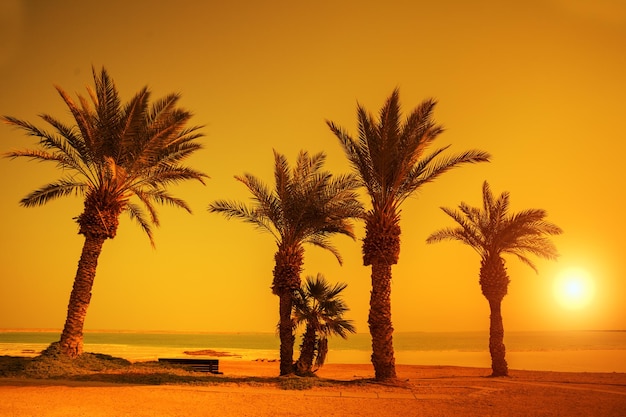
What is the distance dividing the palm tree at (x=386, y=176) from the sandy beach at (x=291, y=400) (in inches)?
96.8

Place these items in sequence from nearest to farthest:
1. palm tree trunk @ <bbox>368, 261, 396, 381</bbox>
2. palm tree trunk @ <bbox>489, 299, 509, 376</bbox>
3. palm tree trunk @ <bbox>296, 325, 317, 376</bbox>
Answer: palm tree trunk @ <bbox>368, 261, 396, 381</bbox> < palm tree trunk @ <bbox>296, 325, 317, 376</bbox> < palm tree trunk @ <bbox>489, 299, 509, 376</bbox>

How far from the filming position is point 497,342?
23312mm

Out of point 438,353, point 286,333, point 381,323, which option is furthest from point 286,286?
point 438,353

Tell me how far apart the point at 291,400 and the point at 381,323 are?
236 inches

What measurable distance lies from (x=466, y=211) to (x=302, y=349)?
11.3 meters

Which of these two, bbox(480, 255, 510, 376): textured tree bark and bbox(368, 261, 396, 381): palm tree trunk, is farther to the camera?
bbox(480, 255, 510, 376): textured tree bark

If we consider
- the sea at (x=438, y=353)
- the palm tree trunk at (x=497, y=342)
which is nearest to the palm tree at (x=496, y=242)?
the palm tree trunk at (x=497, y=342)

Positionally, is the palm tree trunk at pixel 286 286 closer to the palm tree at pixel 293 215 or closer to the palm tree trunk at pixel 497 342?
the palm tree at pixel 293 215

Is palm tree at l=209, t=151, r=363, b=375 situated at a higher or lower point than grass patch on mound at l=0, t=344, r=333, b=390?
higher

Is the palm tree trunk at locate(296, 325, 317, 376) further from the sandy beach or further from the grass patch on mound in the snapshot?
the sandy beach

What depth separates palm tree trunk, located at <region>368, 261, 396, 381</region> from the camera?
17.1 meters

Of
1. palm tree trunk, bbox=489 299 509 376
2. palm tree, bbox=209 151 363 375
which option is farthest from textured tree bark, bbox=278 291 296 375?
palm tree trunk, bbox=489 299 509 376

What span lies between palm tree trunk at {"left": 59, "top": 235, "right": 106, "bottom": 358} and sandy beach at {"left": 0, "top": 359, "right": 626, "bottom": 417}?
3236mm

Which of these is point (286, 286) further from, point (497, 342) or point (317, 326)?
point (497, 342)
